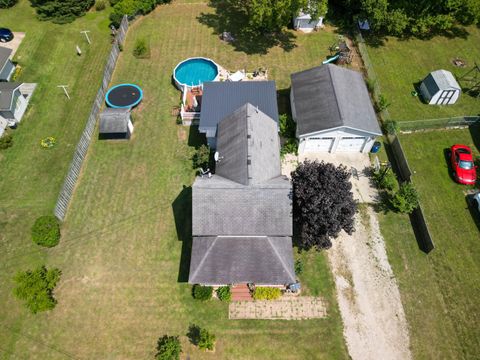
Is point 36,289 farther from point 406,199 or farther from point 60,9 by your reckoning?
point 60,9

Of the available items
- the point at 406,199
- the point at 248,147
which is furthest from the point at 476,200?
the point at 248,147

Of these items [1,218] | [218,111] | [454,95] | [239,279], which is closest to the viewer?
[239,279]

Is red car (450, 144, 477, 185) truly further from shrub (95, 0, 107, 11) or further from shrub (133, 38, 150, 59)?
shrub (95, 0, 107, 11)

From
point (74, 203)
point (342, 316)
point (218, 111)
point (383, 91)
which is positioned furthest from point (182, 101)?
point (342, 316)

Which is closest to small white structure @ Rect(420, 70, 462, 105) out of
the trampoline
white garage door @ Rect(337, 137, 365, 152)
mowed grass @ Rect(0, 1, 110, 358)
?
white garage door @ Rect(337, 137, 365, 152)

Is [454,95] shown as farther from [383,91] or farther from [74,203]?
[74,203]

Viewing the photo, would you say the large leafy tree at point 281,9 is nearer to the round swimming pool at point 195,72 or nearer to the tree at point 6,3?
the round swimming pool at point 195,72

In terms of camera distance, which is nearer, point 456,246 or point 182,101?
point 456,246
